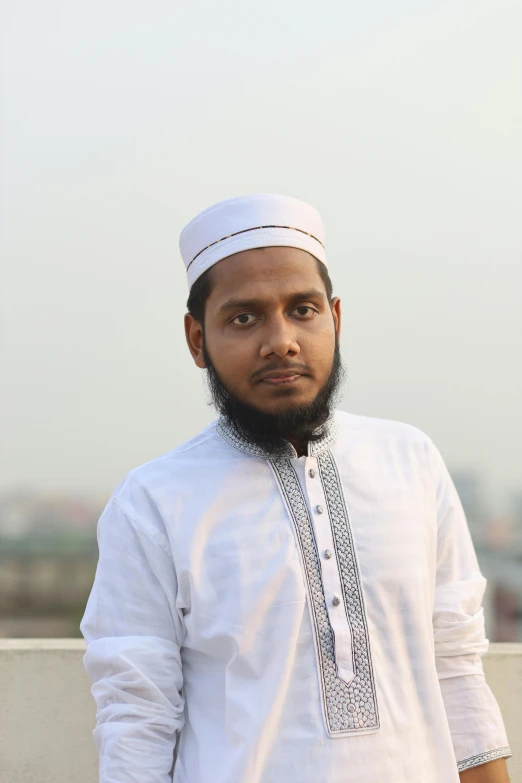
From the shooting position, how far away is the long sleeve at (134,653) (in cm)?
121

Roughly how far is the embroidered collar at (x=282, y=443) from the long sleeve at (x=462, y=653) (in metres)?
0.24

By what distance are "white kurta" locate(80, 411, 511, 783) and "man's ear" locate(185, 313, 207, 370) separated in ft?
0.57

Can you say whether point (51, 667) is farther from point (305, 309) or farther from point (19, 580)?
point (305, 309)

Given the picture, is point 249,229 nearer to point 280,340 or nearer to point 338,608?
point 280,340

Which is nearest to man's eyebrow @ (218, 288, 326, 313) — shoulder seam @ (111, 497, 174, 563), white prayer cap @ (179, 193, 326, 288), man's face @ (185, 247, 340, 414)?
man's face @ (185, 247, 340, 414)

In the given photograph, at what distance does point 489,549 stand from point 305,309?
134cm

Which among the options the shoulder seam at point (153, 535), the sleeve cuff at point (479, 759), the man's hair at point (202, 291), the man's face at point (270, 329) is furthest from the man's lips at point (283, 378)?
the sleeve cuff at point (479, 759)

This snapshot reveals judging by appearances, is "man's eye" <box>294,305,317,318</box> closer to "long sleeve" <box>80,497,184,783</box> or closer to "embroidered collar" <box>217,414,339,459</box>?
"embroidered collar" <box>217,414,339,459</box>

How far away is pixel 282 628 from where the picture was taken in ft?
4.01

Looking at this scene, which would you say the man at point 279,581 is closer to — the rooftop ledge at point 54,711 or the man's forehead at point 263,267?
the man's forehead at point 263,267

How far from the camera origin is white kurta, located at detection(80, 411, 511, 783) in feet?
3.94

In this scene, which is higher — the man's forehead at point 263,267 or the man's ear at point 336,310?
A: the man's forehead at point 263,267

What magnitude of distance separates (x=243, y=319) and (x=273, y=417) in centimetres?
17

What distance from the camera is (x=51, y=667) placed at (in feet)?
6.91
